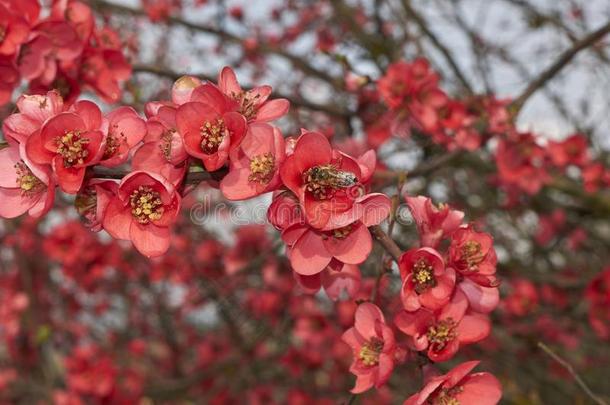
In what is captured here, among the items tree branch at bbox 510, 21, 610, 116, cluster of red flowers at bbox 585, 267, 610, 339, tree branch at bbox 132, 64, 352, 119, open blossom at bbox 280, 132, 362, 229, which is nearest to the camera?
open blossom at bbox 280, 132, 362, 229

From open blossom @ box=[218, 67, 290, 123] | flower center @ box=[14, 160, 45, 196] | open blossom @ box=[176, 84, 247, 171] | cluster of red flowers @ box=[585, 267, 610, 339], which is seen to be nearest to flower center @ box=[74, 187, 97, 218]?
flower center @ box=[14, 160, 45, 196]

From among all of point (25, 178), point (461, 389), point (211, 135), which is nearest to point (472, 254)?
point (461, 389)

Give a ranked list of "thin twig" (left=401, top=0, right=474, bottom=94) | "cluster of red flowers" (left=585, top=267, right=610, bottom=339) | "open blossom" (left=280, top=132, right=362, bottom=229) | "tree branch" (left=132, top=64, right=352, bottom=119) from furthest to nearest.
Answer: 1. "thin twig" (left=401, top=0, right=474, bottom=94)
2. "cluster of red flowers" (left=585, top=267, right=610, bottom=339)
3. "tree branch" (left=132, top=64, right=352, bottom=119)
4. "open blossom" (left=280, top=132, right=362, bottom=229)

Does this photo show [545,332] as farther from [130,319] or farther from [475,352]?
[130,319]

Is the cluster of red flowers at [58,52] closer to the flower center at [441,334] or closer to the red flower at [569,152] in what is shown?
the flower center at [441,334]

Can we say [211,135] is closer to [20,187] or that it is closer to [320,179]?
[320,179]

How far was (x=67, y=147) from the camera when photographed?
113 cm

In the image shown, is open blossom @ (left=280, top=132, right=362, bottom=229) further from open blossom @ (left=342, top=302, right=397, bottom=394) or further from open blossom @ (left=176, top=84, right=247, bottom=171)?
open blossom @ (left=342, top=302, right=397, bottom=394)

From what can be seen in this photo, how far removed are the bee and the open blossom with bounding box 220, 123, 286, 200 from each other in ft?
0.21

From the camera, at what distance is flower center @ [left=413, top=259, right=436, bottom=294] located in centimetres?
123

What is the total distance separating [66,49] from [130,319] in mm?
5055

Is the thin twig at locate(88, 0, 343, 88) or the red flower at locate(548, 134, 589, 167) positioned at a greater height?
the thin twig at locate(88, 0, 343, 88)

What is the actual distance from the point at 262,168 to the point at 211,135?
117mm

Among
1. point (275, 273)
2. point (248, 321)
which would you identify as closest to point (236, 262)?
point (275, 273)
